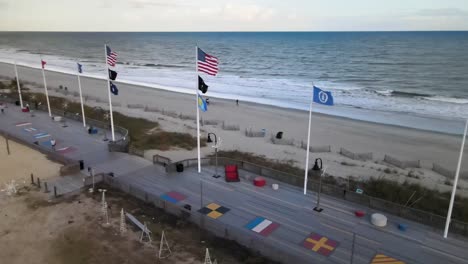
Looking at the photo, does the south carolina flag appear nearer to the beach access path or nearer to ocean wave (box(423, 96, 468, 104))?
the beach access path

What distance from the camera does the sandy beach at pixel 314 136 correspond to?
27470 millimetres

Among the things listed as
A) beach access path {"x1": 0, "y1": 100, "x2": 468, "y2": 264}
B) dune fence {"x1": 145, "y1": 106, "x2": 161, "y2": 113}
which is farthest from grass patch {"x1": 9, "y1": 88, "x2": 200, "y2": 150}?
beach access path {"x1": 0, "y1": 100, "x2": 468, "y2": 264}

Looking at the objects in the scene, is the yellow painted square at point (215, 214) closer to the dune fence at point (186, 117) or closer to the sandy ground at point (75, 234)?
the sandy ground at point (75, 234)

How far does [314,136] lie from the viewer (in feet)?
117

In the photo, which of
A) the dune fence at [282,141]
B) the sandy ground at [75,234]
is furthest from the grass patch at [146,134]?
the sandy ground at [75,234]

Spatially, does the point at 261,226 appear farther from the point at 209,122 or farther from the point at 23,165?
the point at 209,122

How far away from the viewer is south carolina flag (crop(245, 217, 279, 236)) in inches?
663

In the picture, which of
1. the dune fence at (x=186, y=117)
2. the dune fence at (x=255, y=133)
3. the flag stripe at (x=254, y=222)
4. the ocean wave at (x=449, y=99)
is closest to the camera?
the flag stripe at (x=254, y=222)

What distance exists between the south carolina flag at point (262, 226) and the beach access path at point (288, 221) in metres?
0.05

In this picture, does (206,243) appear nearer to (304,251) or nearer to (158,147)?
(304,251)

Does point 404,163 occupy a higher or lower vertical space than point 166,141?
lower

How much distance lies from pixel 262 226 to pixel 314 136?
20.1 meters

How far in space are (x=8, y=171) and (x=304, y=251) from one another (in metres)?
20.8

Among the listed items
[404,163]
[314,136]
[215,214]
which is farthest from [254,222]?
[314,136]
